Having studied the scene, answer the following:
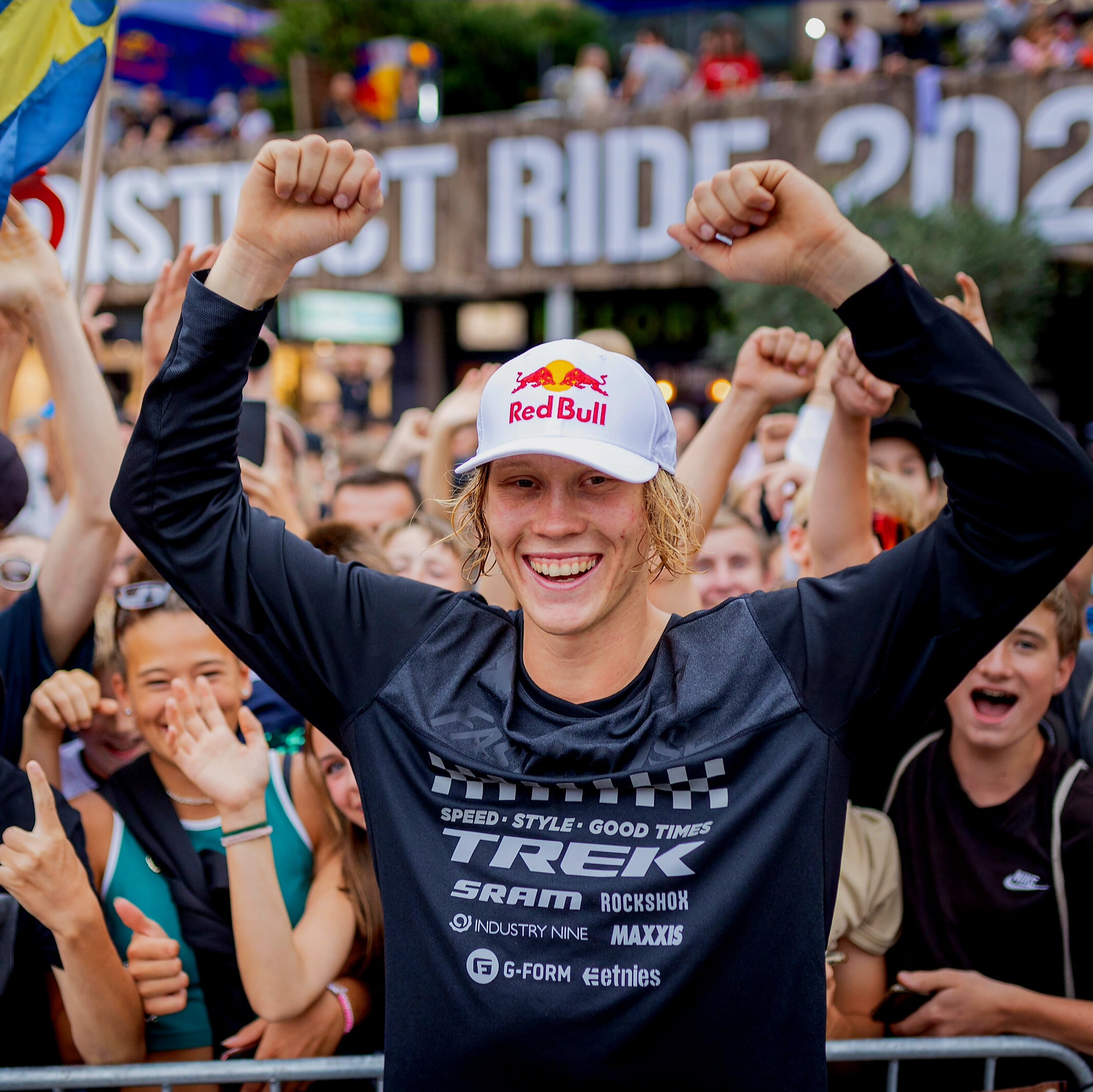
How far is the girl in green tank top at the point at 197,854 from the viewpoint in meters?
2.14

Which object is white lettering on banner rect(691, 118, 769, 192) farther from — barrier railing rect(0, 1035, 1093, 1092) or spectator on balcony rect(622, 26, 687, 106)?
barrier railing rect(0, 1035, 1093, 1092)

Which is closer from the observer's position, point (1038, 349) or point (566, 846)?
point (566, 846)

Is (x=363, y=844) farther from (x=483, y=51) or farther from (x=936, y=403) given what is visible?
(x=483, y=51)

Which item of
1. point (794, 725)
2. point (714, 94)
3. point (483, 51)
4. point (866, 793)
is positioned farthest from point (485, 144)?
point (794, 725)

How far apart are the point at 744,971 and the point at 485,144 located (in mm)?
11965

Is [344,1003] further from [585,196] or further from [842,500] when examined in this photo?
[585,196]

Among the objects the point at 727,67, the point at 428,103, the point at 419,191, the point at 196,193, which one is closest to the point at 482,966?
the point at 419,191

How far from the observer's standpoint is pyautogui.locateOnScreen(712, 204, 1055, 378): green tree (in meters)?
9.19

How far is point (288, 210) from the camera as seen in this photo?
1.79 meters

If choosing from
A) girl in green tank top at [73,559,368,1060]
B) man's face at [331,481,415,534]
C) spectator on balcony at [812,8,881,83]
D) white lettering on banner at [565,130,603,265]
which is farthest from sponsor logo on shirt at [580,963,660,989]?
white lettering on banner at [565,130,603,265]

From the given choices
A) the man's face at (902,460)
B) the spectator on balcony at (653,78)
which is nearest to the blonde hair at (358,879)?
the man's face at (902,460)

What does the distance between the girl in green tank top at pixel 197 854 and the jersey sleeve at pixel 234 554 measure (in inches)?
15.9

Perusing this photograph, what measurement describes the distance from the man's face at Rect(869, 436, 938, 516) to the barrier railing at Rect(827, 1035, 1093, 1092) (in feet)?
6.85

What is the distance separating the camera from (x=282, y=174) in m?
1.73
